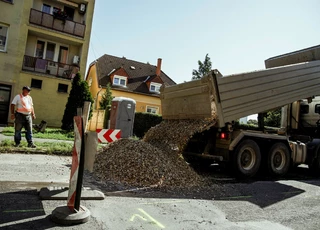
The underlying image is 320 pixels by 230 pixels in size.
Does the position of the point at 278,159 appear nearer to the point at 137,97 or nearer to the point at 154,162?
the point at 154,162

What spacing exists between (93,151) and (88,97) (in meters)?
14.8

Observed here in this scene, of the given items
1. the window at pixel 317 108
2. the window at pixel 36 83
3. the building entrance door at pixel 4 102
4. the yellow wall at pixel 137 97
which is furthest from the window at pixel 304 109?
the yellow wall at pixel 137 97

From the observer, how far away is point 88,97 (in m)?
18.1

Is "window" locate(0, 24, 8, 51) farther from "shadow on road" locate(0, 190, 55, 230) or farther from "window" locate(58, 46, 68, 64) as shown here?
"shadow on road" locate(0, 190, 55, 230)

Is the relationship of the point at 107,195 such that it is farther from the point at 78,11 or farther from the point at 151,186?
the point at 78,11

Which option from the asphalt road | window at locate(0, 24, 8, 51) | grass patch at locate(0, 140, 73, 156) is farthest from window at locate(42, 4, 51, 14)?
the asphalt road

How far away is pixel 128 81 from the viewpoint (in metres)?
33.0

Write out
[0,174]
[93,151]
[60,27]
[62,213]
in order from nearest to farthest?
[62,213] → [93,151] → [0,174] → [60,27]

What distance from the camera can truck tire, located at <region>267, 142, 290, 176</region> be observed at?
8461 millimetres

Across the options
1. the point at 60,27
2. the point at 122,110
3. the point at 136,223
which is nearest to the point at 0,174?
the point at 136,223

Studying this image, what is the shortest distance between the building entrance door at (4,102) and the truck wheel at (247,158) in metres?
16.2

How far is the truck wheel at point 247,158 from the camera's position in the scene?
25.3 ft

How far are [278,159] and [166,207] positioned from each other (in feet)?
18.2

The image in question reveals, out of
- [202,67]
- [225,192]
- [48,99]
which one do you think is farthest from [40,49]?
[202,67]
